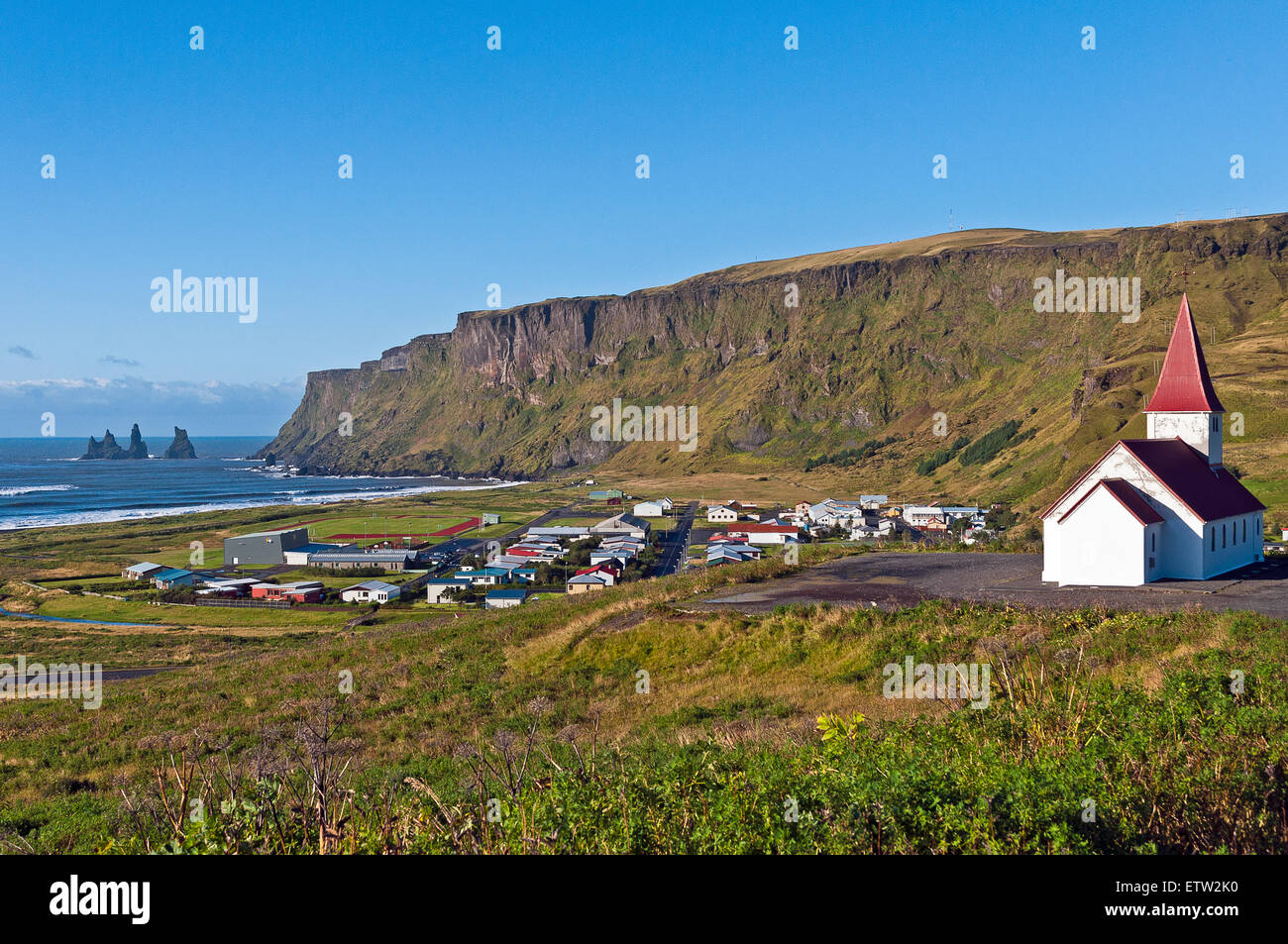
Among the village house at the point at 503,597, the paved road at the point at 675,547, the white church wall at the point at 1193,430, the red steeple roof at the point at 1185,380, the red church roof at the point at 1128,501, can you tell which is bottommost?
the village house at the point at 503,597

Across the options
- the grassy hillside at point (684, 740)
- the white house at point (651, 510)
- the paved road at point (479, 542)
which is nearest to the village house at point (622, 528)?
the paved road at point (479, 542)

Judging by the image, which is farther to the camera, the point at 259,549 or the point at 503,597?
the point at 259,549

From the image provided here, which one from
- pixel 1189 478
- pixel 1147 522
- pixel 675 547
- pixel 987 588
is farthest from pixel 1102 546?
pixel 675 547

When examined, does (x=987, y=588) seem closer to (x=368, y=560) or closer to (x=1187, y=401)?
(x=1187, y=401)

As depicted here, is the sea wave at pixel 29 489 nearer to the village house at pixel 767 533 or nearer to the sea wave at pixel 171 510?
the sea wave at pixel 171 510
